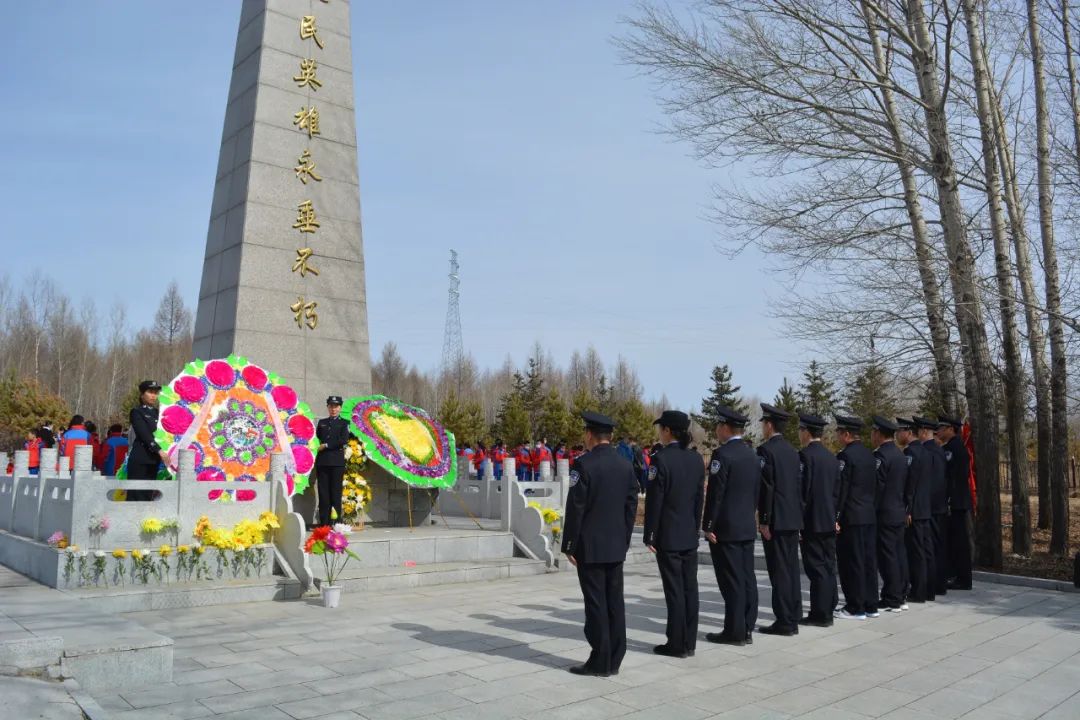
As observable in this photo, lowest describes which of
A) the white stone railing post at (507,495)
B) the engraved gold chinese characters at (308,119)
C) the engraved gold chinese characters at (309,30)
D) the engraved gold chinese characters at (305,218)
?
the white stone railing post at (507,495)

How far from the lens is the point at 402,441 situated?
9914mm

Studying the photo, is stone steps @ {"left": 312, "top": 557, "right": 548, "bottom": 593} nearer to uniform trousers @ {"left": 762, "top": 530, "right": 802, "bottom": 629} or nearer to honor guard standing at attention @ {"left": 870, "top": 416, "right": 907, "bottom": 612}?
uniform trousers @ {"left": 762, "top": 530, "right": 802, "bottom": 629}

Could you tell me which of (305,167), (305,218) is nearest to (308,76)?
(305,167)

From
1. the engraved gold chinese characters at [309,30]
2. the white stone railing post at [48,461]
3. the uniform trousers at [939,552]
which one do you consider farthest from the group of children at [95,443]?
the uniform trousers at [939,552]

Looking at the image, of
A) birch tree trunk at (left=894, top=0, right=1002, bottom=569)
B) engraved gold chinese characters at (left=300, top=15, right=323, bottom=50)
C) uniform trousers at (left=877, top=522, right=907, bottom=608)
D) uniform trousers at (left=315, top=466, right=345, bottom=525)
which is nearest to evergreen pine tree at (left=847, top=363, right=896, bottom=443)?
birch tree trunk at (left=894, top=0, right=1002, bottom=569)

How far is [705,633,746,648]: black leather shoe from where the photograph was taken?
5875 millimetres

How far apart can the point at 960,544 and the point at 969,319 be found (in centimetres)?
295

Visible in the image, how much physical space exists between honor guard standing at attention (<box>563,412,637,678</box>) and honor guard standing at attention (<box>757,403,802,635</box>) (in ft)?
5.41

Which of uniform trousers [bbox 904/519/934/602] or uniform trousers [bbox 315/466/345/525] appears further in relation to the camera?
uniform trousers [bbox 315/466/345/525]

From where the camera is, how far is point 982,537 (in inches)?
396

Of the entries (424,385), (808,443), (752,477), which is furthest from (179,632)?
(424,385)

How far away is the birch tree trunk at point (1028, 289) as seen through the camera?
11438mm

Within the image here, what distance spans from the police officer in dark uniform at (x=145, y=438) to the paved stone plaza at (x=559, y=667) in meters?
2.08

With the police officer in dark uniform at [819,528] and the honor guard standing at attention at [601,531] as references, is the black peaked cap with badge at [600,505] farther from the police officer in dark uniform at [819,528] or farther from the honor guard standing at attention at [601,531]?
the police officer in dark uniform at [819,528]
